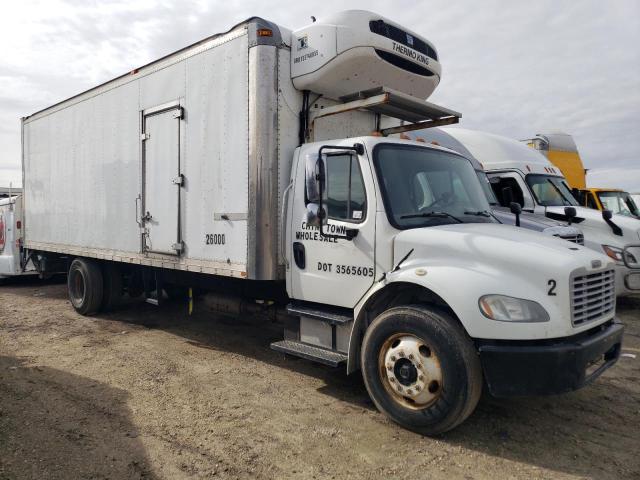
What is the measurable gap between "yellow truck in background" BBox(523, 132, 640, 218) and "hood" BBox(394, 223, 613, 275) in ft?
24.6

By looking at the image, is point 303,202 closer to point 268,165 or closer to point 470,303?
point 268,165

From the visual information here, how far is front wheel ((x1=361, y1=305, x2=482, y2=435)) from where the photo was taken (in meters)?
3.63

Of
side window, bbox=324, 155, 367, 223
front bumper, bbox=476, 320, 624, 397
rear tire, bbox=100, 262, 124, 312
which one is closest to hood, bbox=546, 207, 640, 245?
side window, bbox=324, 155, 367, 223

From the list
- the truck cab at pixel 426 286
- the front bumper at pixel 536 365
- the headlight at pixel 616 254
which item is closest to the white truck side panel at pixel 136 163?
the truck cab at pixel 426 286

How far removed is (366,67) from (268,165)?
1434mm

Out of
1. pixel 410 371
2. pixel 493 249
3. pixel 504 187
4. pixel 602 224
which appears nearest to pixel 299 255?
pixel 410 371

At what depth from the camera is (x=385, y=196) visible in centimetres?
434

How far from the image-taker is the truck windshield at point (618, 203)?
38.0 ft

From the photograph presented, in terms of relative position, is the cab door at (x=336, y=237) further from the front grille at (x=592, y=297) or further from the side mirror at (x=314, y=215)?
the front grille at (x=592, y=297)

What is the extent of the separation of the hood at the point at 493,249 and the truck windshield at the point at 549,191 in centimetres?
561

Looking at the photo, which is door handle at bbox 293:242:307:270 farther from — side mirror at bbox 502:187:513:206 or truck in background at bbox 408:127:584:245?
side mirror at bbox 502:187:513:206

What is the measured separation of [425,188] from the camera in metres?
4.63

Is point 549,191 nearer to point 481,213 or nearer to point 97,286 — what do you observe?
point 481,213

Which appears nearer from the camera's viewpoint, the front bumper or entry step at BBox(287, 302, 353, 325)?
the front bumper
